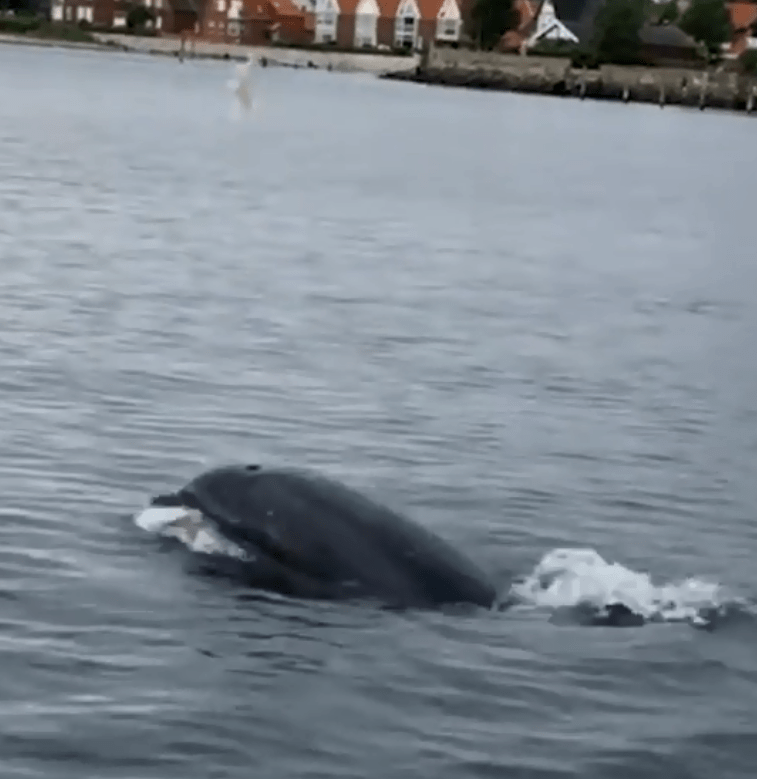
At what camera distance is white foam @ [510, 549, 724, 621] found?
16922mm

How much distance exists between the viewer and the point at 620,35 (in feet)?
582

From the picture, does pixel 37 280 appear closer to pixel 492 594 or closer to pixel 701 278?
pixel 701 278

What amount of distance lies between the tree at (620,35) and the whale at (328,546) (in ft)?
531

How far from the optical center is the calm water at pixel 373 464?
14234 millimetres

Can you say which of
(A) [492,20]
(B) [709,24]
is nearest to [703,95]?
(B) [709,24]

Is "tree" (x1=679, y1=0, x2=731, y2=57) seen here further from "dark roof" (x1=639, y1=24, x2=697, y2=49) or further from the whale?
the whale

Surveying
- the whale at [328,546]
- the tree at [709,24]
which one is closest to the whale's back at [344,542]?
the whale at [328,546]

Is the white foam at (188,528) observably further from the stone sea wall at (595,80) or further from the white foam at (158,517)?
the stone sea wall at (595,80)

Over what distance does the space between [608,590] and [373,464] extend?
17.0 feet

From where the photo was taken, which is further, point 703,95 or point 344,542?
point 703,95

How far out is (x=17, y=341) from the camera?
27984mm

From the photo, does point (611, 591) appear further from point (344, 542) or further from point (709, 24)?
point (709, 24)

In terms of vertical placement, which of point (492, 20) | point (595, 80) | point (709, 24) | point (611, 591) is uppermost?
point (611, 591)

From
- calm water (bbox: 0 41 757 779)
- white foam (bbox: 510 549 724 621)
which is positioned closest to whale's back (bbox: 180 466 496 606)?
calm water (bbox: 0 41 757 779)
